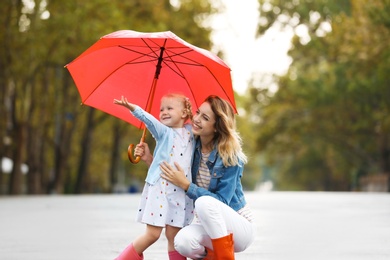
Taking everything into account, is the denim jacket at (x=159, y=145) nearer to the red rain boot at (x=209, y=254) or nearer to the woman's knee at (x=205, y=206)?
the woman's knee at (x=205, y=206)

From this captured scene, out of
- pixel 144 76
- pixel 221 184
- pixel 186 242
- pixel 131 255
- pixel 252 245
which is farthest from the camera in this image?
pixel 252 245

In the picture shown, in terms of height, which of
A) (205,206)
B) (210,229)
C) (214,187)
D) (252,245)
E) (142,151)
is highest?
(142,151)

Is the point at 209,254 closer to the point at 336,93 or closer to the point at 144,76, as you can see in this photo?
the point at 144,76

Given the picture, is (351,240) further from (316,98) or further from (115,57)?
(316,98)

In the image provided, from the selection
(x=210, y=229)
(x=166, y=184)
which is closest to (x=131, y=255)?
(x=166, y=184)

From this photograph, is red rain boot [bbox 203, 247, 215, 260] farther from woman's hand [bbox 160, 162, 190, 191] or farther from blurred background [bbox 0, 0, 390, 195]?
blurred background [bbox 0, 0, 390, 195]

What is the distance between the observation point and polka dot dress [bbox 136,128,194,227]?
7215mm

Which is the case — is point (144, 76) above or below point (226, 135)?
above

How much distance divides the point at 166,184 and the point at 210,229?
482mm

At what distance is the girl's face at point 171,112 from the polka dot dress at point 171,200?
71mm

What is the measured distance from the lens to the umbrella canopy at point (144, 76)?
8266mm

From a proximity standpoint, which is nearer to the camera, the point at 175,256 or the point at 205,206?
the point at 205,206

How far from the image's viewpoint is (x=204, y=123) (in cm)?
741

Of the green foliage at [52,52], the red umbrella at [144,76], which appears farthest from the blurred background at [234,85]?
the red umbrella at [144,76]
